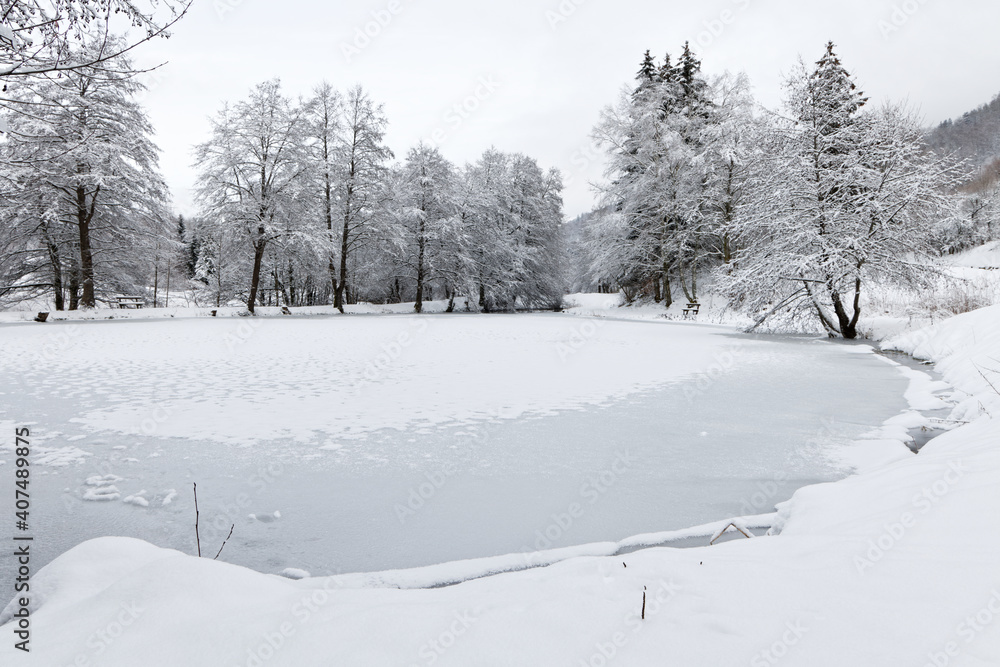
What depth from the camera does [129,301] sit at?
75.9 ft

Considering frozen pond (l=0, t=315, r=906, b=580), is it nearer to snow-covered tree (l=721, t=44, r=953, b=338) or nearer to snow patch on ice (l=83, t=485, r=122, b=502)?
snow patch on ice (l=83, t=485, r=122, b=502)

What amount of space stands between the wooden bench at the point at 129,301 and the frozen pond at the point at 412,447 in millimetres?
14298

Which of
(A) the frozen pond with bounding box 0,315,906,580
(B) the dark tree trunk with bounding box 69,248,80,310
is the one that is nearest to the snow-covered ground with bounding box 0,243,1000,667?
(A) the frozen pond with bounding box 0,315,906,580

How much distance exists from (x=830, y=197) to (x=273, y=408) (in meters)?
14.6

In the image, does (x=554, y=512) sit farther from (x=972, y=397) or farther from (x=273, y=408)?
(x=972, y=397)

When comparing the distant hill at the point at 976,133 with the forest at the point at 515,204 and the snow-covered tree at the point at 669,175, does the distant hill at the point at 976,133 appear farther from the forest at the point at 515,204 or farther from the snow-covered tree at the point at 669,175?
the snow-covered tree at the point at 669,175

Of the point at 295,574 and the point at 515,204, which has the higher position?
the point at 515,204

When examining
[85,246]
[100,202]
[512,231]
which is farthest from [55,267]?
[512,231]

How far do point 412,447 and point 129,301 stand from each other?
2457cm

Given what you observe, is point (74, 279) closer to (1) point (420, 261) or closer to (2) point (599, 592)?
(1) point (420, 261)

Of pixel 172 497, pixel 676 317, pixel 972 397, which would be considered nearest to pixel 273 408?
pixel 172 497

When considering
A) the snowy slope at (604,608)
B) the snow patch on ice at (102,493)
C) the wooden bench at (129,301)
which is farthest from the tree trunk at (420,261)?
the snowy slope at (604,608)

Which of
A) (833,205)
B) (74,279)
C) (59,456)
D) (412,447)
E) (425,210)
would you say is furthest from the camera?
(425,210)

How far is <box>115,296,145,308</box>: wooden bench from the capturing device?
2180cm
